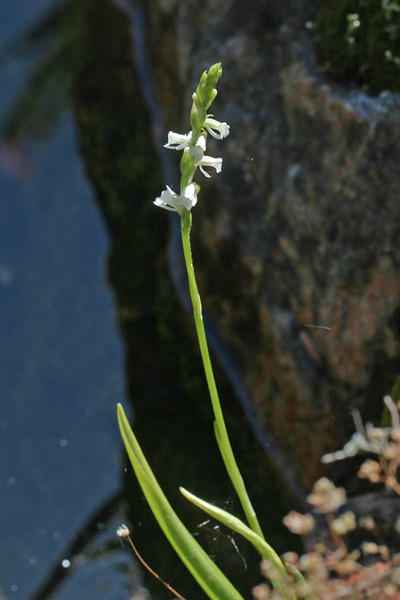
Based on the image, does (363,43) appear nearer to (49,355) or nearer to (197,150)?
(197,150)

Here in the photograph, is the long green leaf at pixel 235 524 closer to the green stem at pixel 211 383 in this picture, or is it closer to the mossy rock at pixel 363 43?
the green stem at pixel 211 383

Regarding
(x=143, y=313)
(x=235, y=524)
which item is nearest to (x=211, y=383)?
(x=235, y=524)

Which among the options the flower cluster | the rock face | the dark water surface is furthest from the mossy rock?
the dark water surface

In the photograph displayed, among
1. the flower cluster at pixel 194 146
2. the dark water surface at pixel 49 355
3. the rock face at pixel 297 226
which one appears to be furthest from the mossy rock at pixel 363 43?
the dark water surface at pixel 49 355

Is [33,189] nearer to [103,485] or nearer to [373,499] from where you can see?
[103,485]

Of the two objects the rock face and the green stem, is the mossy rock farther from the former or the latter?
the green stem

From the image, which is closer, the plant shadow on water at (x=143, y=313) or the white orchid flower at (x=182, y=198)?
the white orchid flower at (x=182, y=198)

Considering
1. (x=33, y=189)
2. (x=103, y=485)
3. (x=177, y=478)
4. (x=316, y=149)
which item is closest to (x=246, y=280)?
(x=316, y=149)
